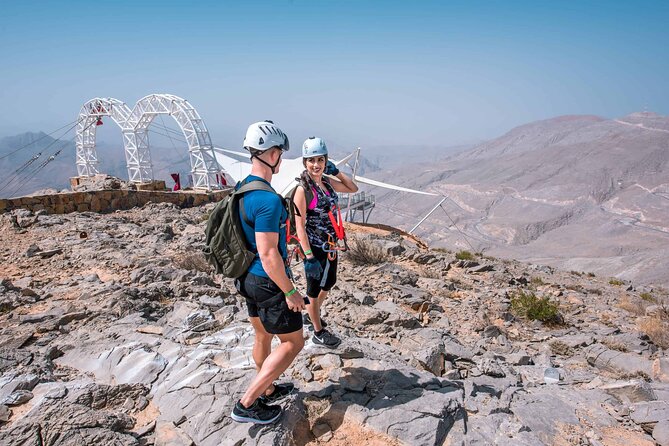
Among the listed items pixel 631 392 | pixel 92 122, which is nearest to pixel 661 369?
pixel 631 392

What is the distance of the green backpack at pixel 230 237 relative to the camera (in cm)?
232

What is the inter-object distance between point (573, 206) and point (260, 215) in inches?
2614

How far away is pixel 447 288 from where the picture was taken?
7.66 metres

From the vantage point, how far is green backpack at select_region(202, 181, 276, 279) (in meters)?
2.32

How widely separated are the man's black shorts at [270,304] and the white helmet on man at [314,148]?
4.49 feet

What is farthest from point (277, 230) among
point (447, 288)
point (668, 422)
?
point (447, 288)

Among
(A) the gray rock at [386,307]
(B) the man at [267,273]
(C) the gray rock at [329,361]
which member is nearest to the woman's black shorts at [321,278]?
(C) the gray rock at [329,361]

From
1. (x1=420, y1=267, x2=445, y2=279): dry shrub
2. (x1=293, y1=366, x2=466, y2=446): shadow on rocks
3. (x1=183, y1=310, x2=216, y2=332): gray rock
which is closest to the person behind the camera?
(x1=293, y1=366, x2=466, y2=446): shadow on rocks

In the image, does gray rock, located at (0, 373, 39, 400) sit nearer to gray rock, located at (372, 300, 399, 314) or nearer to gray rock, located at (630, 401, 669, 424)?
gray rock, located at (372, 300, 399, 314)

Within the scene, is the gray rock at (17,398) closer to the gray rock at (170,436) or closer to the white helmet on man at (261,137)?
the gray rock at (170,436)

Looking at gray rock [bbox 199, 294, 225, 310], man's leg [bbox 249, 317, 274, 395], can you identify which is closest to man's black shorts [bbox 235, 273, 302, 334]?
man's leg [bbox 249, 317, 274, 395]

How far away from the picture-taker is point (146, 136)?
27203 millimetres

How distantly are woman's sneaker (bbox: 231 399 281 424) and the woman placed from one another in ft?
3.42

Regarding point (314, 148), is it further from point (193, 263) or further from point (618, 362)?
point (193, 263)
